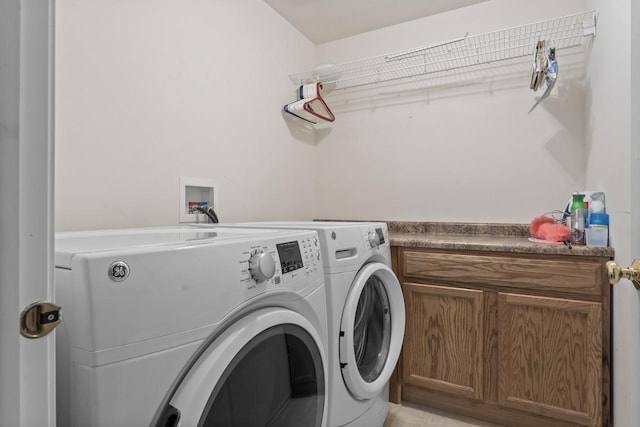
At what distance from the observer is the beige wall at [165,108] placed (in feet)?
3.81

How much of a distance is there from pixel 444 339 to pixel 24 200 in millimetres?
1682

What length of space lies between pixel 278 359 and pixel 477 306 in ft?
3.74

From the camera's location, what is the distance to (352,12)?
7.11 ft

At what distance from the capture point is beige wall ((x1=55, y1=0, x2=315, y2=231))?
1162 mm

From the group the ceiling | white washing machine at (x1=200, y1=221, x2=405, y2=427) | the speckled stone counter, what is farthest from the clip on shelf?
white washing machine at (x1=200, y1=221, x2=405, y2=427)

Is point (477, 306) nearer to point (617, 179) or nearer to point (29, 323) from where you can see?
point (617, 179)

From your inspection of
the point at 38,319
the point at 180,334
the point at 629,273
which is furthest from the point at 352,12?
the point at 38,319

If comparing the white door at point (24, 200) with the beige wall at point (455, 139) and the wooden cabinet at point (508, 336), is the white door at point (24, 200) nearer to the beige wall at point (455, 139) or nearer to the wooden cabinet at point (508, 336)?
the wooden cabinet at point (508, 336)

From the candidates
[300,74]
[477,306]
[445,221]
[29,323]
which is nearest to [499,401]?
[477,306]

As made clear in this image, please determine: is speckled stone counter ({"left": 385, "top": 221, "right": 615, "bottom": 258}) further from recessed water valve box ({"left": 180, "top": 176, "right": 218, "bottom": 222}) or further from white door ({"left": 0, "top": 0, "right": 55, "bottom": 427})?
white door ({"left": 0, "top": 0, "right": 55, "bottom": 427})

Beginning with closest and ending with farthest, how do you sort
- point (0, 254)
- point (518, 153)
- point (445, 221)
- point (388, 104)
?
point (0, 254), point (518, 153), point (445, 221), point (388, 104)

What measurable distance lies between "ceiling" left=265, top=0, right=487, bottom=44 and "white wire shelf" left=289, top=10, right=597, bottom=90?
0.90ft

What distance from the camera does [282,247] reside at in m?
0.82

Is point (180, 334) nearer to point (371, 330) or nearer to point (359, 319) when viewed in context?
point (359, 319)
